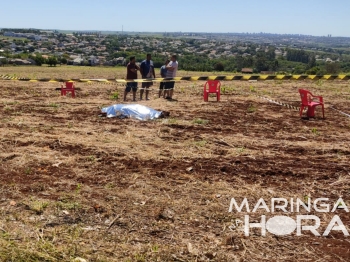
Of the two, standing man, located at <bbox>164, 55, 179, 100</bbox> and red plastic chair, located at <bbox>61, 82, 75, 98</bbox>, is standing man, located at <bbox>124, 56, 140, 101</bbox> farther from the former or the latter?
red plastic chair, located at <bbox>61, 82, 75, 98</bbox>

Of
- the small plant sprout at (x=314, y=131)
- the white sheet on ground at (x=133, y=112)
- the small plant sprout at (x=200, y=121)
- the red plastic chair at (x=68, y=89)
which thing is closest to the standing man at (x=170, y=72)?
the red plastic chair at (x=68, y=89)

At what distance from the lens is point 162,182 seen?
5664 mm

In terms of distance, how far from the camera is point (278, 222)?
4.64 m

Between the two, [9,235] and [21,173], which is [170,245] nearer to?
[9,235]

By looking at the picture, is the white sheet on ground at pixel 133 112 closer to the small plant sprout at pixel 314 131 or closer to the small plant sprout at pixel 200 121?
the small plant sprout at pixel 200 121

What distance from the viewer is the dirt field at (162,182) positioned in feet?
13.5

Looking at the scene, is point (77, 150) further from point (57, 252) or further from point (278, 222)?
point (278, 222)

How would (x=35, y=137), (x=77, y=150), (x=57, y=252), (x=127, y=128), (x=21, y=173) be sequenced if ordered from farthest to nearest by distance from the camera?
1. (x=127, y=128)
2. (x=35, y=137)
3. (x=77, y=150)
4. (x=21, y=173)
5. (x=57, y=252)

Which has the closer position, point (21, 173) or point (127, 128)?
point (21, 173)

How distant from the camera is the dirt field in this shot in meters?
4.11

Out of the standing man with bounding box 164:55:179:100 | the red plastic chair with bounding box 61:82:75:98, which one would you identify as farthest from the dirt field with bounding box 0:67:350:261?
the standing man with bounding box 164:55:179:100

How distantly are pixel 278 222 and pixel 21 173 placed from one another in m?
3.72

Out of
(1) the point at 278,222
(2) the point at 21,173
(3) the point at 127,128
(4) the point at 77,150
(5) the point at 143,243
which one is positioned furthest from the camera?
(3) the point at 127,128

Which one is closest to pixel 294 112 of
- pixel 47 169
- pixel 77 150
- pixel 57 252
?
pixel 77 150
